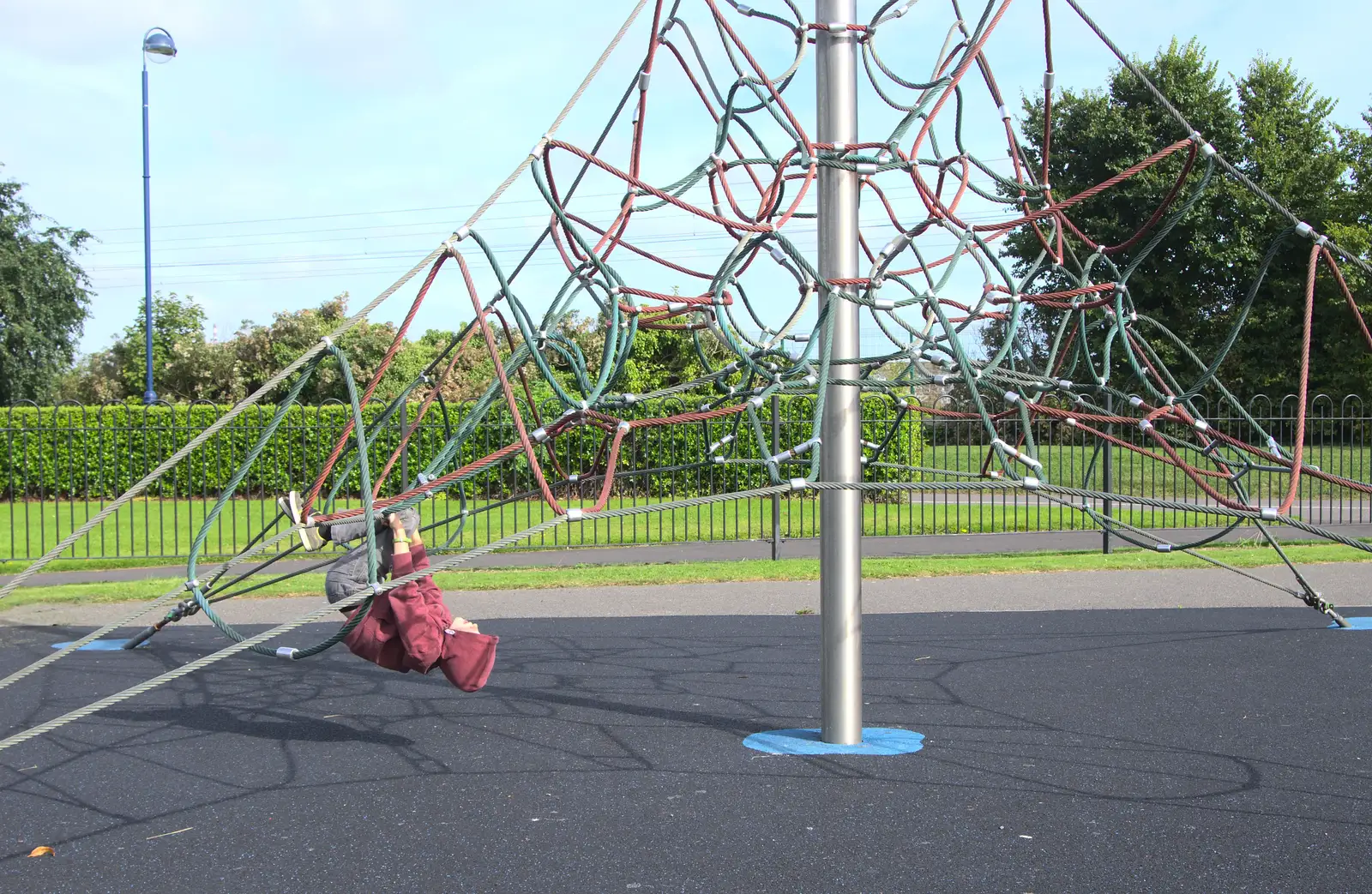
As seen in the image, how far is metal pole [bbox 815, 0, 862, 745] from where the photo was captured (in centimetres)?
391

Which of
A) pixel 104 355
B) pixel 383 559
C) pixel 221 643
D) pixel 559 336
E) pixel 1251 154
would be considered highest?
pixel 1251 154

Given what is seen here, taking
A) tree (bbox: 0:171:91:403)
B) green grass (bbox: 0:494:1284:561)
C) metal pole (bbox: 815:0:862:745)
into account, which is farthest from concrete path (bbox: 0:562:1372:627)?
tree (bbox: 0:171:91:403)

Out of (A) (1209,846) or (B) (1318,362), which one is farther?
(B) (1318,362)

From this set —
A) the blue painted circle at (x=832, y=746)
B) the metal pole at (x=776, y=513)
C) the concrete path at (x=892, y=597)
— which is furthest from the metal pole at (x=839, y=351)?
the metal pole at (x=776, y=513)

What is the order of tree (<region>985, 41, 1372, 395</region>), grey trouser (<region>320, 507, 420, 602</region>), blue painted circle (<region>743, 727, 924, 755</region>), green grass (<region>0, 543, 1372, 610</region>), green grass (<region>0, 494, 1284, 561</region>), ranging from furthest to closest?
tree (<region>985, 41, 1372, 395</region>) < green grass (<region>0, 494, 1284, 561</region>) < green grass (<region>0, 543, 1372, 610</region>) < grey trouser (<region>320, 507, 420, 602</region>) < blue painted circle (<region>743, 727, 924, 755</region>)

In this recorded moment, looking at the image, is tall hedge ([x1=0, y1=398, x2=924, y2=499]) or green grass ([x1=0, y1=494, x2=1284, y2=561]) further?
tall hedge ([x1=0, y1=398, x2=924, y2=499])

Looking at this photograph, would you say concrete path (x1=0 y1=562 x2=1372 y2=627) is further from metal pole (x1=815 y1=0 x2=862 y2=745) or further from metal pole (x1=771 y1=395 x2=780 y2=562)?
metal pole (x1=815 y1=0 x2=862 y2=745)

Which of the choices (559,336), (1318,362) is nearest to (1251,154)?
(1318,362)

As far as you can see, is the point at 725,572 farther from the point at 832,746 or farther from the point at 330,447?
the point at 330,447

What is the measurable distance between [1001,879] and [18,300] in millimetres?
34733

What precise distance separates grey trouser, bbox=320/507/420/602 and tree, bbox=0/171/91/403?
30977 millimetres

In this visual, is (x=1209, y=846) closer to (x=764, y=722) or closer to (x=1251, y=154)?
(x=764, y=722)

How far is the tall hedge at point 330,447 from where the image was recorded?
11.8 m

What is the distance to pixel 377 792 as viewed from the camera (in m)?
3.69
